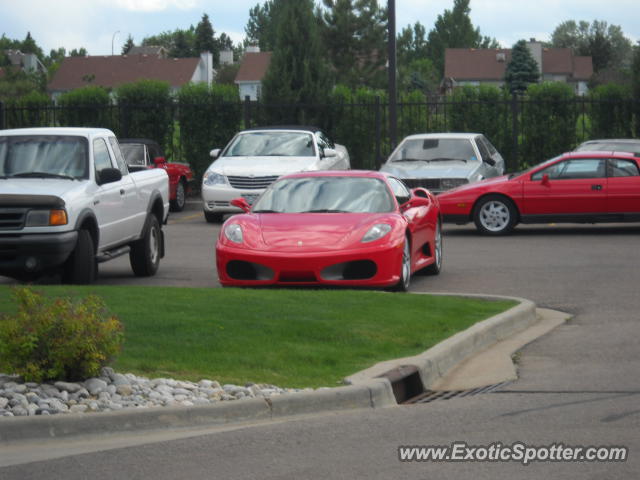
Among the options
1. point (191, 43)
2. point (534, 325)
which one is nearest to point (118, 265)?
point (534, 325)

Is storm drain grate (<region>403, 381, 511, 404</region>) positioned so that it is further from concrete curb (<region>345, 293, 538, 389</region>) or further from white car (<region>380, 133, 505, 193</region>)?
white car (<region>380, 133, 505, 193</region>)

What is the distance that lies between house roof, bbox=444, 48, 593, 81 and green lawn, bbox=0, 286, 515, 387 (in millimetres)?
110717

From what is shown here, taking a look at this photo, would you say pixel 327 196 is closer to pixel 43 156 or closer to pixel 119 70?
pixel 43 156

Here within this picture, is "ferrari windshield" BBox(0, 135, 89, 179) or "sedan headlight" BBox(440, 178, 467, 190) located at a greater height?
"ferrari windshield" BBox(0, 135, 89, 179)

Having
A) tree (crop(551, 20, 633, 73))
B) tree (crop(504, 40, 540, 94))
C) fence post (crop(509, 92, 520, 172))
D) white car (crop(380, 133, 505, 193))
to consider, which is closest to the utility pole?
fence post (crop(509, 92, 520, 172))

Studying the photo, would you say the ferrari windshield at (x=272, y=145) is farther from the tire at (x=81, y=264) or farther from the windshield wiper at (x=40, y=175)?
the tire at (x=81, y=264)

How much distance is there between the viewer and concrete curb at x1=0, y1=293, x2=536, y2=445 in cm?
716

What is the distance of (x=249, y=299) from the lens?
11.9 m

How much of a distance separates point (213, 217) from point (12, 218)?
11.6 m

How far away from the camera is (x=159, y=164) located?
88.2 ft

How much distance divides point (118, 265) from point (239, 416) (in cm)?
1053

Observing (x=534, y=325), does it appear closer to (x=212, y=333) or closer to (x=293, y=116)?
(x=212, y=333)

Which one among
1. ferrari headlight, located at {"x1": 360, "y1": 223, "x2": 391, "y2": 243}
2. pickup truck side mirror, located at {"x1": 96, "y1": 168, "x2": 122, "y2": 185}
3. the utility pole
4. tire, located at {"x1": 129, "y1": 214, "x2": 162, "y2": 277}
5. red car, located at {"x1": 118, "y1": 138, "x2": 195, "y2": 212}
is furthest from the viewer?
the utility pole

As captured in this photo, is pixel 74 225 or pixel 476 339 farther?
pixel 74 225
